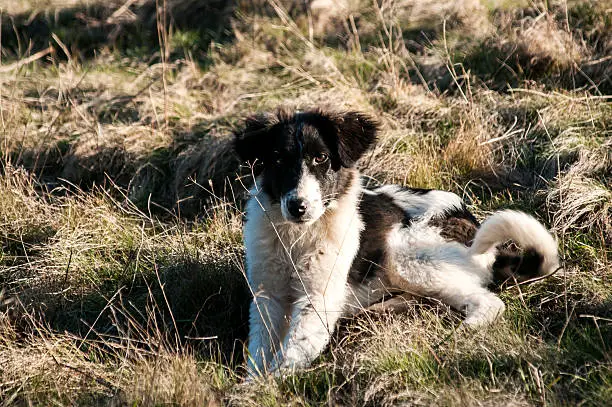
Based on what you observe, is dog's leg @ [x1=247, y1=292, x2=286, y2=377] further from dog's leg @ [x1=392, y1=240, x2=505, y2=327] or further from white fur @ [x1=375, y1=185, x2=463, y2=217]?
white fur @ [x1=375, y1=185, x2=463, y2=217]

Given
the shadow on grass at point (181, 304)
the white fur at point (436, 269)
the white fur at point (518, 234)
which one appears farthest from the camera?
the shadow on grass at point (181, 304)

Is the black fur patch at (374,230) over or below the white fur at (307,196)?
below

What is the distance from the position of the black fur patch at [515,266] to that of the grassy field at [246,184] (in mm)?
121

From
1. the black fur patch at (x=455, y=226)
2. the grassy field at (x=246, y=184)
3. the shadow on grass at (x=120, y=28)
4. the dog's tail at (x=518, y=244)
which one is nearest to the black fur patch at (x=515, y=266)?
the dog's tail at (x=518, y=244)

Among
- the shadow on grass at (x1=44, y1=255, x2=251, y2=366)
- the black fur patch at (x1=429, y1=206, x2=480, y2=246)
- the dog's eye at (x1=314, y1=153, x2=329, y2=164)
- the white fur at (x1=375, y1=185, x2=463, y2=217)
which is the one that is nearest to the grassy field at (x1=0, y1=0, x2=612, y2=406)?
the shadow on grass at (x1=44, y1=255, x2=251, y2=366)

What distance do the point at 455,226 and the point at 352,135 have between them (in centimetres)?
97

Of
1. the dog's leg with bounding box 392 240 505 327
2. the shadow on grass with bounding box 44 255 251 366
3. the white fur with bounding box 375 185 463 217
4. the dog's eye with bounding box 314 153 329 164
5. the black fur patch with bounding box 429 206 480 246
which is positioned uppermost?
the dog's eye with bounding box 314 153 329 164

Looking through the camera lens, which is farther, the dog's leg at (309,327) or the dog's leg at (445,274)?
the dog's leg at (445,274)

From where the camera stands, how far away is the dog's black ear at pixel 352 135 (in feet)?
14.5

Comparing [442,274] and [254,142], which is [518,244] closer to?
[442,274]

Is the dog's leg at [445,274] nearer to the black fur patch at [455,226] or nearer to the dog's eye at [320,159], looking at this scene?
the black fur patch at [455,226]

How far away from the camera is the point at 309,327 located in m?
4.14

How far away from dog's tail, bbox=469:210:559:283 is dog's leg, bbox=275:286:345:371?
910mm

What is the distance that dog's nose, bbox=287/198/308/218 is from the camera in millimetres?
4094
